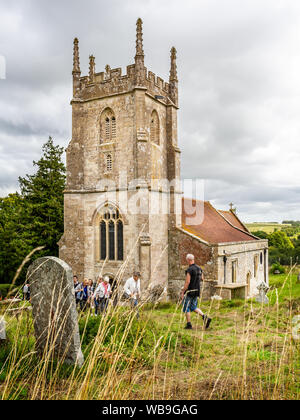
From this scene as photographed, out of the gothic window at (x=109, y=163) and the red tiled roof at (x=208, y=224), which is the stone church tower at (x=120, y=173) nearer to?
the gothic window at (x=109, y=163)

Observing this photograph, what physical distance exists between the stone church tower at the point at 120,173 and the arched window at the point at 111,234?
6 cm

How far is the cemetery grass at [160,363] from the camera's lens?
2.92 meters

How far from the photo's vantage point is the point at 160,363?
17.3 ft

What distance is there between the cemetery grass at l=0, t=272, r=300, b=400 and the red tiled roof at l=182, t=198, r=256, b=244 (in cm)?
1364

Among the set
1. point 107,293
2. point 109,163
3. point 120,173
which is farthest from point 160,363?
point 109,163

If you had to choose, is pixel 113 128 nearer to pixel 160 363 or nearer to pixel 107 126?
pixel 107 126

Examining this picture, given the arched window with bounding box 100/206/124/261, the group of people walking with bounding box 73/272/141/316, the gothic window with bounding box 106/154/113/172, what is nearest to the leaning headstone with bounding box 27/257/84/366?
the group of people walking with bounding box 73/272/141/316

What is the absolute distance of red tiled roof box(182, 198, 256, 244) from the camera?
22000mm

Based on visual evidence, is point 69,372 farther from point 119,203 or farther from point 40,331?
point 119,203

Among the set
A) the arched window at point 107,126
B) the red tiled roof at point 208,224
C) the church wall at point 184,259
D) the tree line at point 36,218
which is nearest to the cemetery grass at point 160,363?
the church wall at point 184,259

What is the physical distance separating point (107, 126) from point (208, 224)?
10596mm
